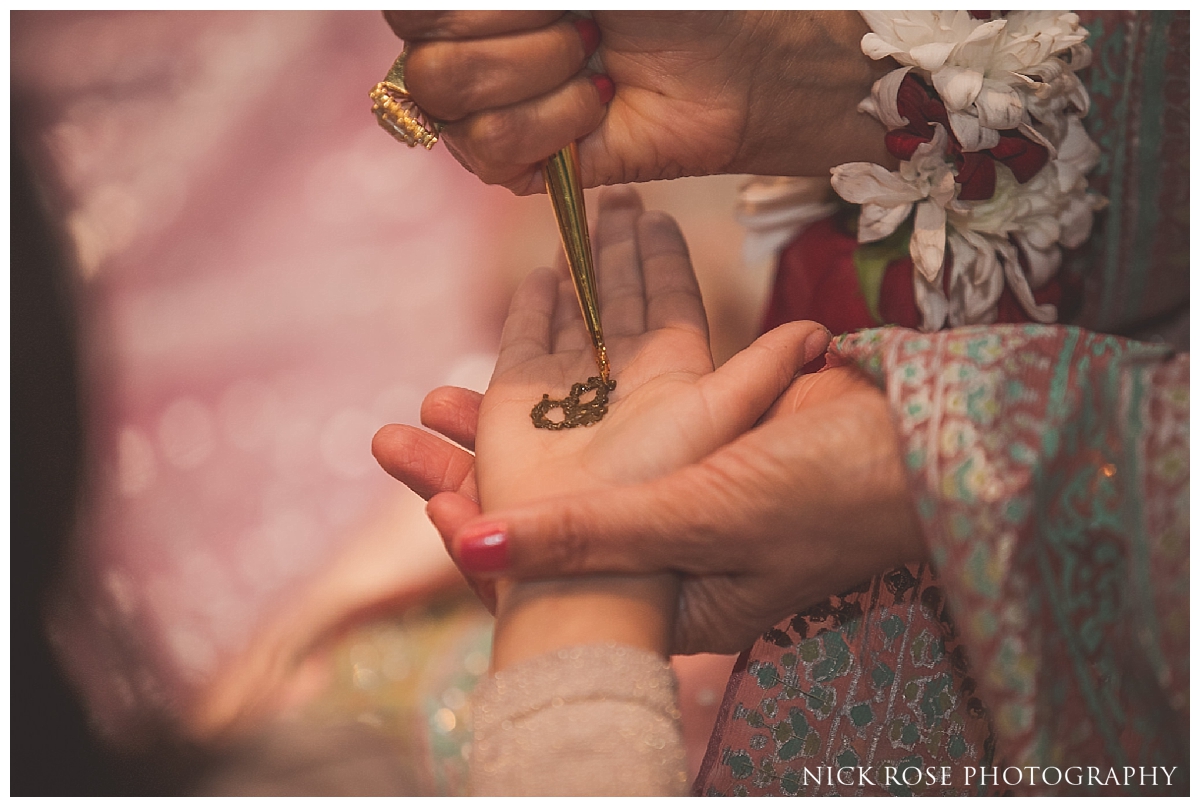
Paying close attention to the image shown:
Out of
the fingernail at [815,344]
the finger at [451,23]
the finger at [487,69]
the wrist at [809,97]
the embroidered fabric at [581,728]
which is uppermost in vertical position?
the finger at [451,23]

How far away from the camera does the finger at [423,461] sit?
599mm

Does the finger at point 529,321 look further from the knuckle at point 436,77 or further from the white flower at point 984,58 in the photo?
the white flower at point 984,58

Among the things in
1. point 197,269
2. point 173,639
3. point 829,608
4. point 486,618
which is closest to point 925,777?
point 829,608

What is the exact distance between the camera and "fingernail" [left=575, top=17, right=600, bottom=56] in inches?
22.0

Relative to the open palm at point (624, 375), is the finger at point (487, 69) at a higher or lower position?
higher

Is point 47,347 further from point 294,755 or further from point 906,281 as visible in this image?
point 906,281

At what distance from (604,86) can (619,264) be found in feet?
0.44

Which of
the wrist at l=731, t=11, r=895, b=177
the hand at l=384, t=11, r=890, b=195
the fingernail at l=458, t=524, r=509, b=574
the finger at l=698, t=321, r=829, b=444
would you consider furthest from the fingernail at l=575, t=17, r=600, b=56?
the fingernail at l=458, t=524, r=509, b=574

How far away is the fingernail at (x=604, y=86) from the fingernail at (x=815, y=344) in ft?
0.75

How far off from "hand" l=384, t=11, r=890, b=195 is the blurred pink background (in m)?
0.08

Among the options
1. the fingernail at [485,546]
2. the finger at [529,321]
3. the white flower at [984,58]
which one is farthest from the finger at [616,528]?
the white flower at [984,58]

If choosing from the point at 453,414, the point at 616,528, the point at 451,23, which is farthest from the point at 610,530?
the point at 451,23

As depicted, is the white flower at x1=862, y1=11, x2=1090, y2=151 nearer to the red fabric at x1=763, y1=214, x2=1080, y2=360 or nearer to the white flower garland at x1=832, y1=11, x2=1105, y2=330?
the white flower garland at x1=832, y1=11, x2=1105, y2=330

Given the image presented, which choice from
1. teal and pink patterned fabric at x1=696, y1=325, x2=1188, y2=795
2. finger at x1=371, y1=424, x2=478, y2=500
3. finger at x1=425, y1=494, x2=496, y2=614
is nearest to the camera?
teal and pink patterned fabric at x1=696, y1=325, x2=1188, y2=795
